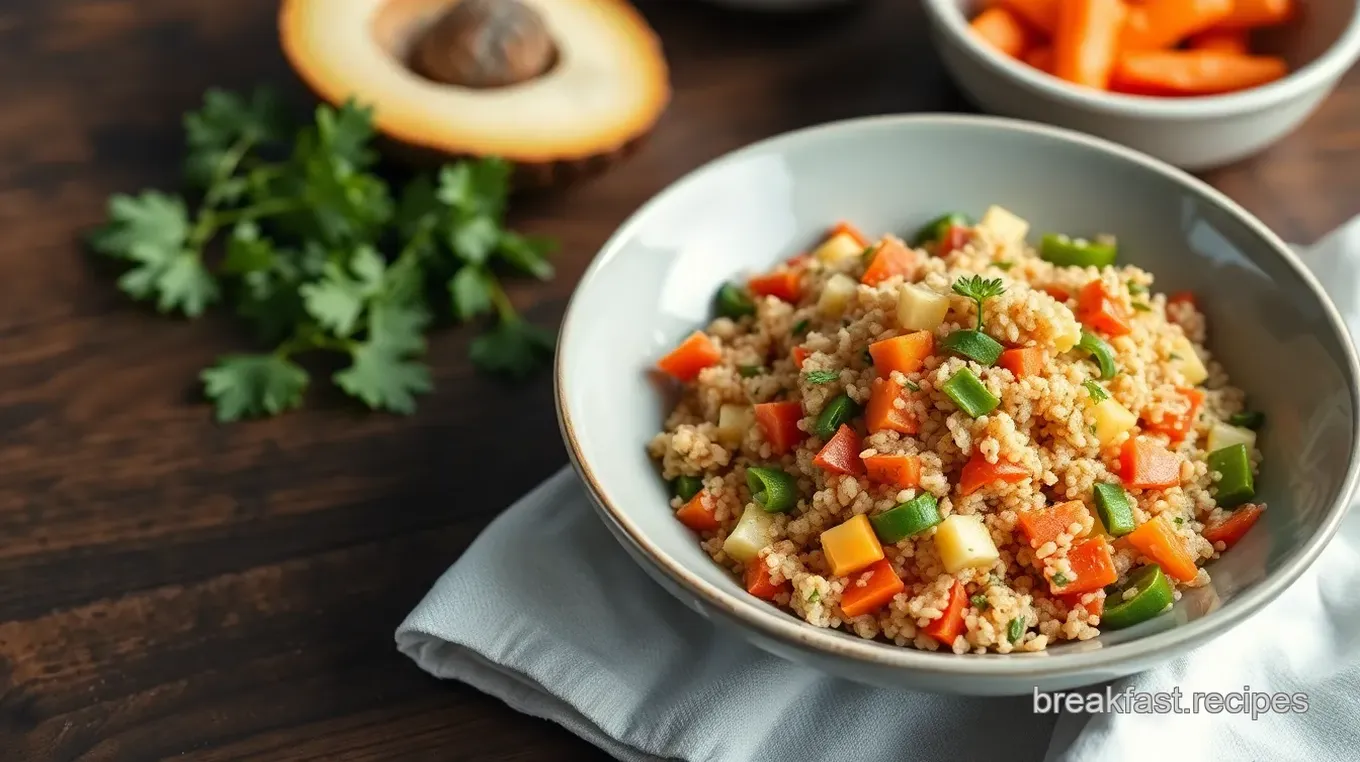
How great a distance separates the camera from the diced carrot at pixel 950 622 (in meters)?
1.48

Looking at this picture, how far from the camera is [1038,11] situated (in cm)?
248

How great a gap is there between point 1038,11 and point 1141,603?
1397mm

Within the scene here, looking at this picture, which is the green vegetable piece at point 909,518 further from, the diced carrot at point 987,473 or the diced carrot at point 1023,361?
the diced carrot at point 1023,361

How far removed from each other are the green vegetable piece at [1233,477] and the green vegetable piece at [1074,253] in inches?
15.2

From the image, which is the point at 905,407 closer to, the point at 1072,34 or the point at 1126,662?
the point at 1126,662

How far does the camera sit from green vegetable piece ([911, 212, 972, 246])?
6.70ft

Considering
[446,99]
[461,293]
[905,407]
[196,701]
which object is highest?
[905,407]

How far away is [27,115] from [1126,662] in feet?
7.82

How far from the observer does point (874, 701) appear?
1665 millimetres

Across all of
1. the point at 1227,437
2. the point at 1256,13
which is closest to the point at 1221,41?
the point at 1256,13

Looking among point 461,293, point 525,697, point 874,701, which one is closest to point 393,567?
point 525,697

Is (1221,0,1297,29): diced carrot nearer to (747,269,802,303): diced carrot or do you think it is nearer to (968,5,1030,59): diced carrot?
(968,5,1030,59): diced carrot

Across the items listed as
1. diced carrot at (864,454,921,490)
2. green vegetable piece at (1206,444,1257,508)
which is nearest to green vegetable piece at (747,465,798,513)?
diced carrot at (864,454,921,490)

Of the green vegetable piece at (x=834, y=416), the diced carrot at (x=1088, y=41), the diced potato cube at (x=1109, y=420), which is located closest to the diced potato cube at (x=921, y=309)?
the green vegetable piece at (x=834, y=416)
